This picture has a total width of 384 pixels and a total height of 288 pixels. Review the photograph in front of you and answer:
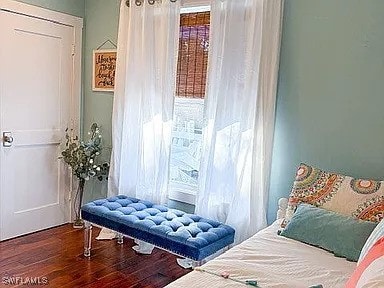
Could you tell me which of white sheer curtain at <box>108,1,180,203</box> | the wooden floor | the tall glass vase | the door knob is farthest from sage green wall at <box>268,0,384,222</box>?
the door knob

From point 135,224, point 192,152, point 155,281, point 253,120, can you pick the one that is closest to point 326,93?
point 253,120

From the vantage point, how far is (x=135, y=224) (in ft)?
9.10

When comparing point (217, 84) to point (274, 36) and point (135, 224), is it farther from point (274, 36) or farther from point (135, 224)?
point (135, 224)

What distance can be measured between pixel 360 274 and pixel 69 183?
329cm

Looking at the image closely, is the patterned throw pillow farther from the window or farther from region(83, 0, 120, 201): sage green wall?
region(83, 0, 120, 201): sage green wall

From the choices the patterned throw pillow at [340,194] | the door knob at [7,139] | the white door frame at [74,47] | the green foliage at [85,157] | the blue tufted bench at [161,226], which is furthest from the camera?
the green foliage at [85,157]

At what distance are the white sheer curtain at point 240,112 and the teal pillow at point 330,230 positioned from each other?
65 cm

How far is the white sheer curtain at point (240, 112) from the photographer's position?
2.82m

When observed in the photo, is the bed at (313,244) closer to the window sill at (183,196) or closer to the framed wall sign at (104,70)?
the window sill at (183,196)

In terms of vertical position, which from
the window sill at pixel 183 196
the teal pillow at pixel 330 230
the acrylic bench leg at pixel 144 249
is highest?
the teal pillow at pixel 330 230

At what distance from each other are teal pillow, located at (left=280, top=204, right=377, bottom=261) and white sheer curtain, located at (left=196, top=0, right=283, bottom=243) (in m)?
0.65

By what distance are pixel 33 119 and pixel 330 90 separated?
101 inches

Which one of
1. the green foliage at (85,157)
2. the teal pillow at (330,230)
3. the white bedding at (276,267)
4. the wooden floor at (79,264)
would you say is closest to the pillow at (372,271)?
the white bedding at (276,267)

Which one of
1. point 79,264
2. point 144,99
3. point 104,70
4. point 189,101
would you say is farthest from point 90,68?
point 79,264
